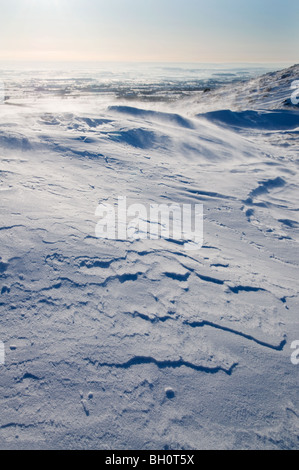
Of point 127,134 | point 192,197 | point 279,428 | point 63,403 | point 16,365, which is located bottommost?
point 279,428

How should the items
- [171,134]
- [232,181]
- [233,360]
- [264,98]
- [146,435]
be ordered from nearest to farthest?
[146,435]
[233,360]
[232,181]
[171,134]
[264,98]

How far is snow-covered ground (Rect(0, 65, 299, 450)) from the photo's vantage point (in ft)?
5.25

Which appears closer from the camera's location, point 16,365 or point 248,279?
point 16,365

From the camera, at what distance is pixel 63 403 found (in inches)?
64.2

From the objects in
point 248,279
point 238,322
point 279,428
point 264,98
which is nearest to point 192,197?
point 248,279

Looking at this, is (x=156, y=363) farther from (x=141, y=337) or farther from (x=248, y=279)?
(x=248, y=279)

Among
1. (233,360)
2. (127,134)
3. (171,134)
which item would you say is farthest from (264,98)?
(233,360)

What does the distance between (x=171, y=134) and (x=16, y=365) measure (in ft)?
21.1

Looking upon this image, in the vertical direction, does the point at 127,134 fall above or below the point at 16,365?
above

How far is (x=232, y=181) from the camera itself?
5.33 metres

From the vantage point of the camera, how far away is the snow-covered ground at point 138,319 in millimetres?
1602

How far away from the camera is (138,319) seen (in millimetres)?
2164

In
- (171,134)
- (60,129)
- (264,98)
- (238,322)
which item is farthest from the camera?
(264,98)

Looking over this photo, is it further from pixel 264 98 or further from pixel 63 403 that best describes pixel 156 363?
pixel 264 98
